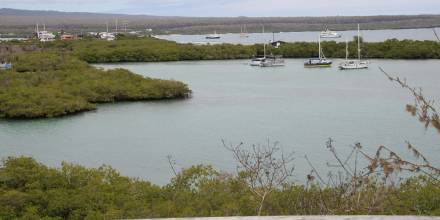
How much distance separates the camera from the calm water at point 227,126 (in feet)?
48.5

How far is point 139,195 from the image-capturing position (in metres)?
8.82

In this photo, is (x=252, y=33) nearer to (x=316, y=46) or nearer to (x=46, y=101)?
(x=316, y=46)

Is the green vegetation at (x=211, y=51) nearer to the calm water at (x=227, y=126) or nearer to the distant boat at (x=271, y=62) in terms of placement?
the distant boat at (x=271, y=62)

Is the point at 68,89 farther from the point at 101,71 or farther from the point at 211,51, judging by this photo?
the point at 211,51

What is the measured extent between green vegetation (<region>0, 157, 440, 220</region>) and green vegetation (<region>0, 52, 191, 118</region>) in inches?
528

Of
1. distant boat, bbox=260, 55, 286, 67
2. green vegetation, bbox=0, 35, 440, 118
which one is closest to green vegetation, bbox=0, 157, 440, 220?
green vegetation, bbox=0, 35, 440, 118

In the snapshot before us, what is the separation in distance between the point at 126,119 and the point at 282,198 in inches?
573

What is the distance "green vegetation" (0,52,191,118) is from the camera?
75.2ft

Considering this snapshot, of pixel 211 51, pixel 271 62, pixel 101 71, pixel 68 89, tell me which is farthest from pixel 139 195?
pixel 211 51

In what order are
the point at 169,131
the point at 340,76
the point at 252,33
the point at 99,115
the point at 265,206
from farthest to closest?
the point at 252,33
the point at 340,76
the point at 99,115
the point at 169,131
the point at 265,206

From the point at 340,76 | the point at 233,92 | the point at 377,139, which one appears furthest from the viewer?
the point at 340,76

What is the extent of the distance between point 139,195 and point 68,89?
731 inches

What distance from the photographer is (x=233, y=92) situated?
91.6 ft

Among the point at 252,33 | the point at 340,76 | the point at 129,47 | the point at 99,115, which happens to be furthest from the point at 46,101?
the point at 252,33
